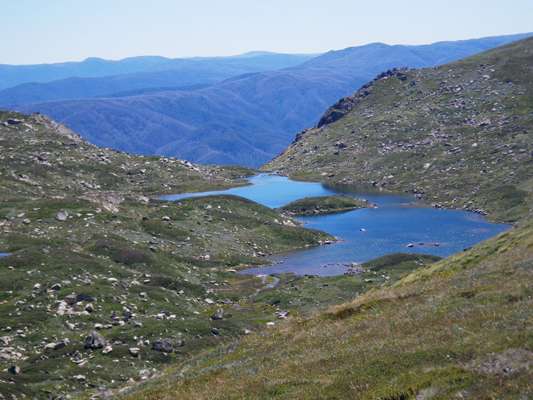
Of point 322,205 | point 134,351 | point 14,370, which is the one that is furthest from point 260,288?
point 322,205

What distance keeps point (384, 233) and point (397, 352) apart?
12334 centimetres

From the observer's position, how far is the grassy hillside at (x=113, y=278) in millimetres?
59250

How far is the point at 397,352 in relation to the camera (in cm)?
2702

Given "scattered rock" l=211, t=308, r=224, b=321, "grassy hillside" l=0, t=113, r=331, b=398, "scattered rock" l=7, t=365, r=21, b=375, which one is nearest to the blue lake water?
"grassy hillside" l=0, t=113, r=331, b=398

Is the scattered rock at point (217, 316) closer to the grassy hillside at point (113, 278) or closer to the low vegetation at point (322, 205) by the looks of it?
the grassy hillside at point (113, 278)

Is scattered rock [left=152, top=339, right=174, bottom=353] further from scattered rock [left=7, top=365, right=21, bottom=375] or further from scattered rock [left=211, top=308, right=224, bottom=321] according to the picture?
scattered rock [left=211, top=308, right=224, bottom=321]

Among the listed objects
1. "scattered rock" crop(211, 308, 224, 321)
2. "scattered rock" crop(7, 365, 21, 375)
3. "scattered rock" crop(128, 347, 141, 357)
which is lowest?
"scattered rock" crop(211, 308, 224, 321)

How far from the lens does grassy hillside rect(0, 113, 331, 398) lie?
194 ft

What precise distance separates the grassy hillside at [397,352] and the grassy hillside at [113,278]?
65.2 ft

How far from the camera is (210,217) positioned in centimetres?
14488

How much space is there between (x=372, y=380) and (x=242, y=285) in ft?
259

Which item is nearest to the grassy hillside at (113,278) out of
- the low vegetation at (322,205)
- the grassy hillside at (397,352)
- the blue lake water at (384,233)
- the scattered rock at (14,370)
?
the scattered rock at (14,370)

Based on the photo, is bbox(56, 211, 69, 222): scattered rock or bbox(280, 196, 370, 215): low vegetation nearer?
bbox(56, 211, 69, 222): scattered rock

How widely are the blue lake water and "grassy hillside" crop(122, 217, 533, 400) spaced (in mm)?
73753
